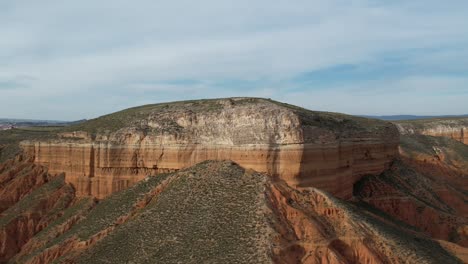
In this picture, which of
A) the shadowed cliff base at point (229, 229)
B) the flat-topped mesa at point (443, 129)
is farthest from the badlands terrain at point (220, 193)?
the flat-topped mesa at point (443, 129)

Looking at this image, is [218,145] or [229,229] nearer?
[229,229]

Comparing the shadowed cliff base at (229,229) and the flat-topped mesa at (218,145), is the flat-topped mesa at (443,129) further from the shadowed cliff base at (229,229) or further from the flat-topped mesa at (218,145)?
the shadowed cliff base at (229,229)

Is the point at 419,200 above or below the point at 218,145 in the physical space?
below

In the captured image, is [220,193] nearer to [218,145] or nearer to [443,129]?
[218,145]

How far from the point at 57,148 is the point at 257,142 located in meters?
20.6

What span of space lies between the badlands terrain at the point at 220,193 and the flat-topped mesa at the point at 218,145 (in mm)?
95

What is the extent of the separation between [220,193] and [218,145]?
4.92 metres

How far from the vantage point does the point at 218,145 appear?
3312 cm

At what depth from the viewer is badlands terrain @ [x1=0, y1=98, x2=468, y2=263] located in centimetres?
2634

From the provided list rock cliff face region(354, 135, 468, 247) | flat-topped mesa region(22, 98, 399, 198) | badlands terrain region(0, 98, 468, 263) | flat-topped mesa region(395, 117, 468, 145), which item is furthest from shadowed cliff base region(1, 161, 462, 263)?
flat-topped mesa region(395, 117, 468, 145)

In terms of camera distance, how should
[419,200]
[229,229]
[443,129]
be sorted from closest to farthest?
[229,229] → [419,200] → [443,129]

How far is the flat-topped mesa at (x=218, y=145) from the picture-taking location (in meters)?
31.4

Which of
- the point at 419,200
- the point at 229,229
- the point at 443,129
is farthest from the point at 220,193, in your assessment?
the point at 443,129

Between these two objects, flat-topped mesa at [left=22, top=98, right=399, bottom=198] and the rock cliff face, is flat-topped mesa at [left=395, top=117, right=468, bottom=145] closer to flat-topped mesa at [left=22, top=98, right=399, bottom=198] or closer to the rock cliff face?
the rock cliff face
